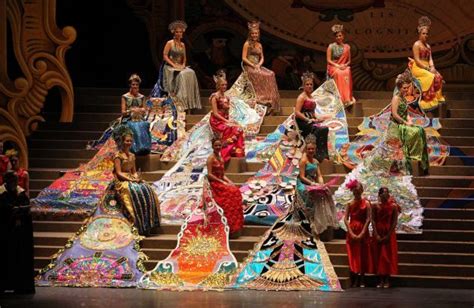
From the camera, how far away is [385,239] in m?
18.1

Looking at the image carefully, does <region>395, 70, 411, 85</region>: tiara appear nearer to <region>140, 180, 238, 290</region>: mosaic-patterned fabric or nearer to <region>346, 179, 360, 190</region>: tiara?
<region>346, 179, 360, 190</region>: tiara

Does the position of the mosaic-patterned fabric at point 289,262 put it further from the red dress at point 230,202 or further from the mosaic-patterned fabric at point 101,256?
the mosaic-patterned fabric at point 101,256

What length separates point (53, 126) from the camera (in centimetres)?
2292

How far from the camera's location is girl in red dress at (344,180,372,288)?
1808 cm

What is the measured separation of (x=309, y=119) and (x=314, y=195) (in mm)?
1819

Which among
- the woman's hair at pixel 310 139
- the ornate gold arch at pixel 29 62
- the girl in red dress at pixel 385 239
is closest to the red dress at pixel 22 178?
the woman's hair at pixel 310 139

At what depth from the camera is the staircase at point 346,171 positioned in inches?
720

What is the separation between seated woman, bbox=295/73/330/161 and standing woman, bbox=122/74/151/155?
2049mm

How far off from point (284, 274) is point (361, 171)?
2.73 m

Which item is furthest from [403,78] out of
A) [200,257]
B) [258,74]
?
[200,257]

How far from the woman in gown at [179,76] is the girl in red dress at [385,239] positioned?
489cm

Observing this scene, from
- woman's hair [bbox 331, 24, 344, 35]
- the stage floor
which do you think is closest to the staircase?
the stage floor

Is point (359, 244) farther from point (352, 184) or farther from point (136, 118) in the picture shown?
point (136, 118)

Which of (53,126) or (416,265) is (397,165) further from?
(53,126)
